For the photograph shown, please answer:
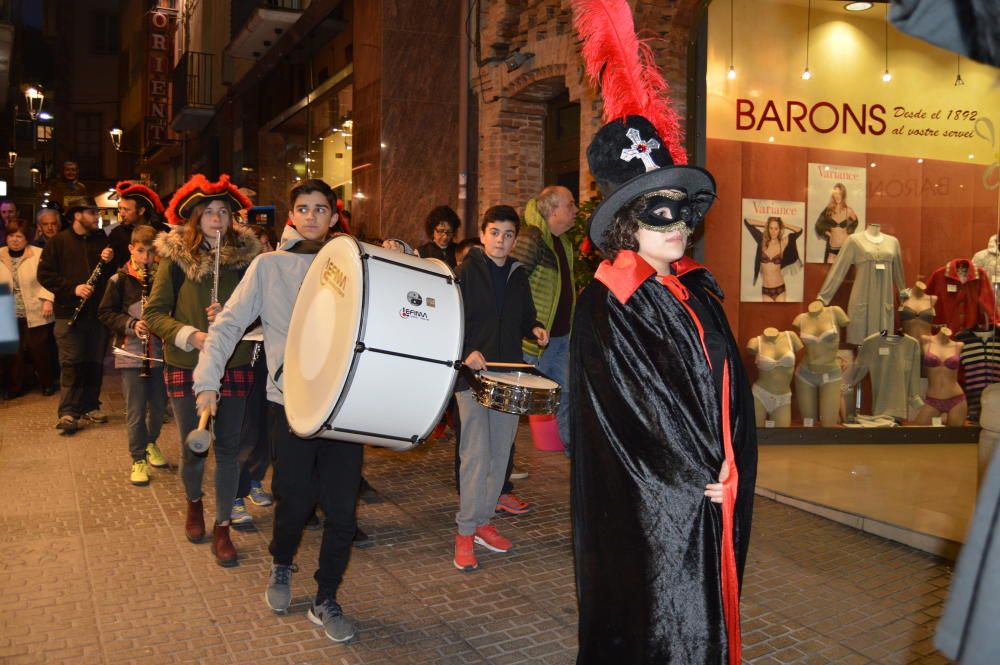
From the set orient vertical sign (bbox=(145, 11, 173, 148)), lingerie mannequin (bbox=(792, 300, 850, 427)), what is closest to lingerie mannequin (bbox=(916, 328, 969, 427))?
lingerie mannequin (bbox=(792, 300, 850, 427))

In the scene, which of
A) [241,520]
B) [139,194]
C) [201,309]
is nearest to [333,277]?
[201,309]

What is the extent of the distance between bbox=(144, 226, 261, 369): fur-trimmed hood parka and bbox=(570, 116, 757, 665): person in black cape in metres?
2.84

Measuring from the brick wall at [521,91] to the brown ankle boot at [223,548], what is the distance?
5421 millimetres

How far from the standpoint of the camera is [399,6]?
1183 centimetres

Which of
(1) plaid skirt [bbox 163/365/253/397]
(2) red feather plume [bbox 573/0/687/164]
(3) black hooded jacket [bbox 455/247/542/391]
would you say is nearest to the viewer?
(2) red feather plume [bbox 573/0/687/164]

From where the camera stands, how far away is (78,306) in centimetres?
877

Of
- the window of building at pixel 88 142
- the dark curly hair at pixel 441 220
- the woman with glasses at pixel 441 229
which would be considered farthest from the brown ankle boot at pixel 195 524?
the window of building at pixel 88 142

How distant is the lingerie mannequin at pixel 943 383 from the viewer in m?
8.52

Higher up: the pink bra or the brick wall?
the brick wall

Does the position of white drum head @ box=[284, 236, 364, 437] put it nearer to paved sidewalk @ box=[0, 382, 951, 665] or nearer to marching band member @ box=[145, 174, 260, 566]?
paved sidewalk @ box=[0, 382, 951, 665]

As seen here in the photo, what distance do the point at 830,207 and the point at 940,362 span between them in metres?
1.83

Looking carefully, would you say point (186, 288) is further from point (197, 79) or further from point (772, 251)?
point (197, 79)

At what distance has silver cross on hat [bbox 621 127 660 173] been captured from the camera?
3010mm

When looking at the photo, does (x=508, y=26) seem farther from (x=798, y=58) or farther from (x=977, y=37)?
(x=977, y=37)
